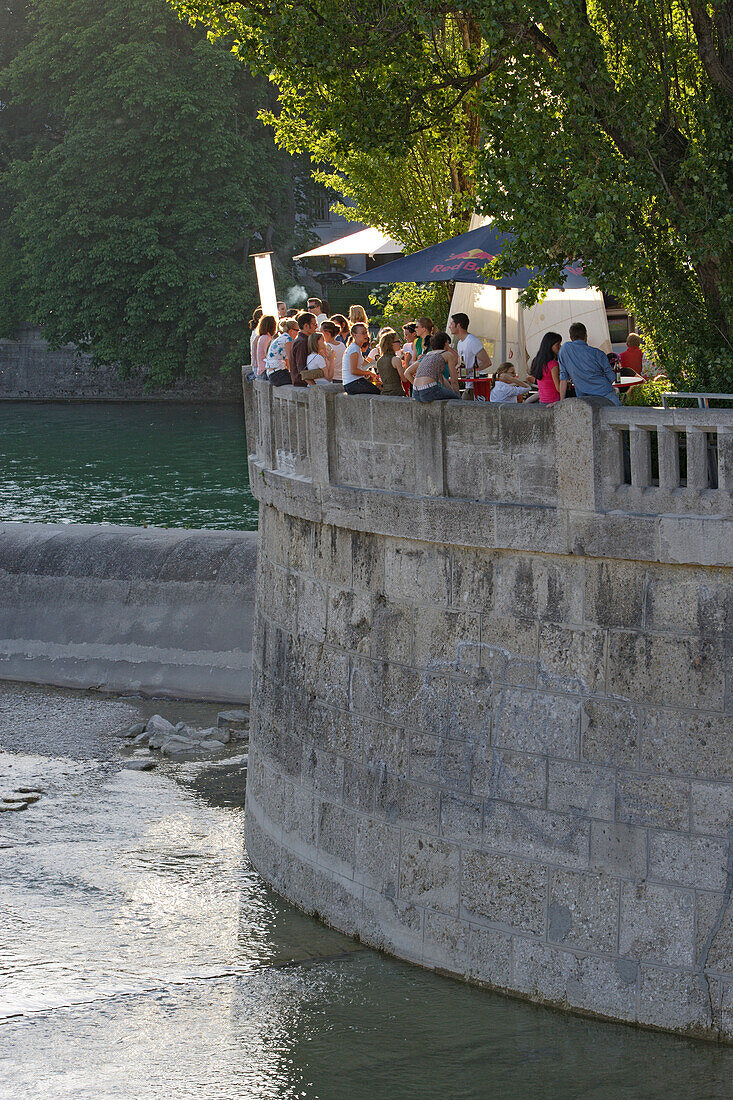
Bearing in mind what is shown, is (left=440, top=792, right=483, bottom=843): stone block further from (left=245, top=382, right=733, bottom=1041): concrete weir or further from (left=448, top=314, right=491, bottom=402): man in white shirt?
(left=448, top=314, right=491, bottom=402): man in white shirt

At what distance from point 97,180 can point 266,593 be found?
3858 centimetres

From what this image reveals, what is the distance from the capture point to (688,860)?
431 inches

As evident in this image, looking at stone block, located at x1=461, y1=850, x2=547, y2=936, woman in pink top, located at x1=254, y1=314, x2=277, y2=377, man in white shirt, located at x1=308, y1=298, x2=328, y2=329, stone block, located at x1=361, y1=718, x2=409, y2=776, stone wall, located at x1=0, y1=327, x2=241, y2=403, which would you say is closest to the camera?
stone block, located at x1=461, y1=850, x2=547, y2=936

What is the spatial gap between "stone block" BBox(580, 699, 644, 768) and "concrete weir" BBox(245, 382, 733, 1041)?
0.02 m

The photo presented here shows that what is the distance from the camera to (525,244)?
1184 centimetres

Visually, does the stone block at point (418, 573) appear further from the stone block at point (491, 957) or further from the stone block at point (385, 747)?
the stone block at point (491, 957)

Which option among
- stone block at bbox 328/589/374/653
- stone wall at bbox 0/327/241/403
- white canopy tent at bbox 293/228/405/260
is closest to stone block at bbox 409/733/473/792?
stone block at bbox 328/589/374/653

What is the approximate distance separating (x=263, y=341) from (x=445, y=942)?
7290 millimetres

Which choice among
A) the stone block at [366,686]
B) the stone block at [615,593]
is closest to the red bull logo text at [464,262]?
the stone block at [366,686]

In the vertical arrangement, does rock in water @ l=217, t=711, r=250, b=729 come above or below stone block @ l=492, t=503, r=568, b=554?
below

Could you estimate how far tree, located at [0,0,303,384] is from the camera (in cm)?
4819

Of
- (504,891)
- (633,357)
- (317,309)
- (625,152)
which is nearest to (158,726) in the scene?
(317,309)

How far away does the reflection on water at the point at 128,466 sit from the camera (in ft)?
110

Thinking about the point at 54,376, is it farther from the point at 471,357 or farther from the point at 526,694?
the point at 526,694
